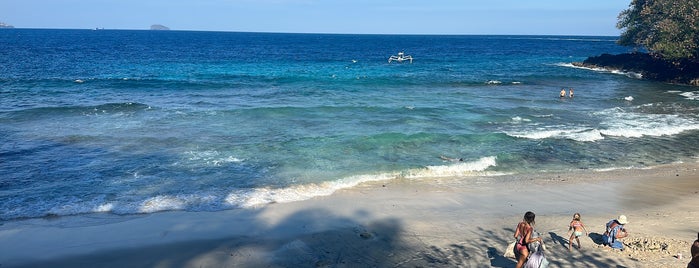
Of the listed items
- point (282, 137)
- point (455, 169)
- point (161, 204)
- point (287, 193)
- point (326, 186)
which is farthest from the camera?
point (282, 137)

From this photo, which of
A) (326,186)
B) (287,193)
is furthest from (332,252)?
(326,186)

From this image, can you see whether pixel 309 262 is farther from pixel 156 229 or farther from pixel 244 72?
pixel 244 72

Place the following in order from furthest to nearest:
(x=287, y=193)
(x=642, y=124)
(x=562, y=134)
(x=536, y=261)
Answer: (x=642, y=124), (x=562, y=134), (x=287, y=193), (x=536, y=261)

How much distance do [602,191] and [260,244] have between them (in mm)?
11344

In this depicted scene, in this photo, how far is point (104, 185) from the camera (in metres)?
15.6

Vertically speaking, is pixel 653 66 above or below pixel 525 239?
above

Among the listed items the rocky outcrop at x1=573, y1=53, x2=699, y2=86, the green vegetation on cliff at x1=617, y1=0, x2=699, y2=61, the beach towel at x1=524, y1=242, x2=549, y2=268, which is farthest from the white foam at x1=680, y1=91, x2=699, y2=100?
the beach towel at x1=524, y1=242, x2=549, y2=268

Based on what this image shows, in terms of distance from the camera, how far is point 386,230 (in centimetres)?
1223

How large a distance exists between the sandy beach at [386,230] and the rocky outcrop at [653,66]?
1479 inches

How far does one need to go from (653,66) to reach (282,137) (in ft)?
159

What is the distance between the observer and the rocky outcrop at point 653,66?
151 ft

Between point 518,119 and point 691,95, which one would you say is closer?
point 518,119

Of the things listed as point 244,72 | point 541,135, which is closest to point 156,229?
point 541,135

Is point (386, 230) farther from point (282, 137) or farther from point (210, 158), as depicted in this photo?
point (282, 137)
